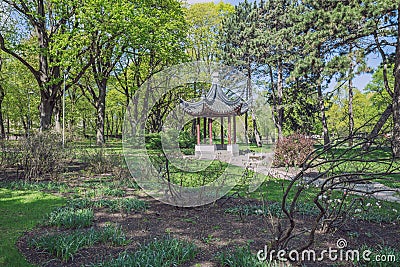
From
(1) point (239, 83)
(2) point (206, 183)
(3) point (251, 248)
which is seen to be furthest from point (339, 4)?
(3) point (251, 248)

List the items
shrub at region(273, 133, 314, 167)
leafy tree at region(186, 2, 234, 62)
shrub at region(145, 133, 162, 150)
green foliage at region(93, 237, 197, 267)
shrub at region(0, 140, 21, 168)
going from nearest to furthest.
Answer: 1. green foliage at region(93, 237, 197, 267)
2. shrub at region(145, 133, 162, 150)
3. shrub at region(0, 140, 21, 168)
4. shrub at region(273, 133, 314, 167)
5. leafy tree at region(186, 2, 234, 62)

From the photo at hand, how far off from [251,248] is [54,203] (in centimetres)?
400

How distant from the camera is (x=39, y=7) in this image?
12.3m

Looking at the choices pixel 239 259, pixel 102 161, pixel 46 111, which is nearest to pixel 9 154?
pixel 102 161

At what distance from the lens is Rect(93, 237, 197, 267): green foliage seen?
2.92 meters

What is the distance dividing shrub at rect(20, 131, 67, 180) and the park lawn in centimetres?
119

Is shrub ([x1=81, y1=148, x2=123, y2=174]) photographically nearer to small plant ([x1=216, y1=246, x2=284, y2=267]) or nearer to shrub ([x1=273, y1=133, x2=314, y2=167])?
shrub ([x1=273, y1=133, x2=314, y2=167])

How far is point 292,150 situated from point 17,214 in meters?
8.65

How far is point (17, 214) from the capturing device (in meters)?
4.92

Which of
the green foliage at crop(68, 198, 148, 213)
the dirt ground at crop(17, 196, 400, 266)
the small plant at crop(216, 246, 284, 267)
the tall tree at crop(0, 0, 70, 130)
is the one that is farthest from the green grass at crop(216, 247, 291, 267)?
the tall tree at crop(0, 0, 70, 130)

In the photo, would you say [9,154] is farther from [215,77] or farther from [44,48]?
[215,77]

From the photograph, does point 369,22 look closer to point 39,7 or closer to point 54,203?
point 54,203

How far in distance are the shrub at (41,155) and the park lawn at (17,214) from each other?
119cm

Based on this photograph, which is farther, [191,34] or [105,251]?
[191,34]
